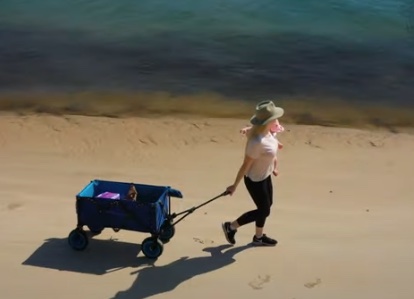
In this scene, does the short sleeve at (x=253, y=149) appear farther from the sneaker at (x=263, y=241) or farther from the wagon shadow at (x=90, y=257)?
the wagon shadow at (x=90, y=257)

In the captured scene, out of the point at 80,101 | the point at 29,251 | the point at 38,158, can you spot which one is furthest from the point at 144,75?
the point at 29,251

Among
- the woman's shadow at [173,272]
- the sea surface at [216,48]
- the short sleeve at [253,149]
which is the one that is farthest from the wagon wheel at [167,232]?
the sea surface at [216,48]

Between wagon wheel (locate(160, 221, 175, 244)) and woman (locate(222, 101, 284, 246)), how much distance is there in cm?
56

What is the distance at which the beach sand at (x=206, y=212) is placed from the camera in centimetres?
688

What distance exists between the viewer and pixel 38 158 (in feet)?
36.0

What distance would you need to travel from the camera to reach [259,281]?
6898mm

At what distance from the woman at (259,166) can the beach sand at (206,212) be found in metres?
0.25

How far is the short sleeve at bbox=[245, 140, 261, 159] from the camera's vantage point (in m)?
6.79

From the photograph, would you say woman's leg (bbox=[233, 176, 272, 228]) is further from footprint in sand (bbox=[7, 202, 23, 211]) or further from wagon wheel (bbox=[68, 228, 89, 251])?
footprint in sand (bbox=[7, 202, 23, 211])

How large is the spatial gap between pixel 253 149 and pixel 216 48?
10.8m

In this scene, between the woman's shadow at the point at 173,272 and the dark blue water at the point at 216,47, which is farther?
the dark blue water at the point at 216,47

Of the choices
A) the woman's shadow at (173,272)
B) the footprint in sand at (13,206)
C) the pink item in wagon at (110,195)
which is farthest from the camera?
the footprint in sand at (13,206)

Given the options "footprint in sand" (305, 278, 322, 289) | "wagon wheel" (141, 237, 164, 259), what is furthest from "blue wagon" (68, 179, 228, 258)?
"footprint in sand" (305, 278, 322, 289)

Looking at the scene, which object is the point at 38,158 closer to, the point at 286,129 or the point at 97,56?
the point at 286,129
